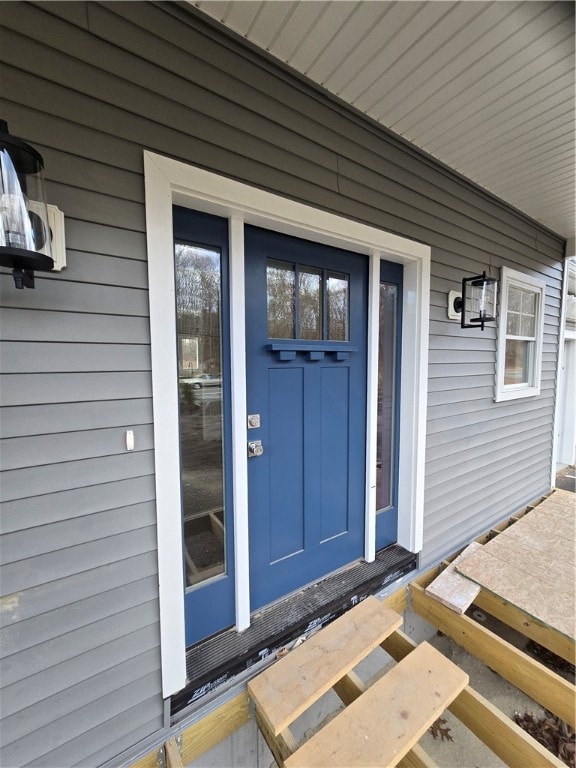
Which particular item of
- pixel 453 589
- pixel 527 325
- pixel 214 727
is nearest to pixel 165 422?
pixel 214 727

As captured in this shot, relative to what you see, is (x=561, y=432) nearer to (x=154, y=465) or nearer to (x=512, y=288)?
(x=512, y=288)

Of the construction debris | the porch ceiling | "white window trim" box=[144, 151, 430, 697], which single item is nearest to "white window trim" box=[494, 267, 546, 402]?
the porch ceiling

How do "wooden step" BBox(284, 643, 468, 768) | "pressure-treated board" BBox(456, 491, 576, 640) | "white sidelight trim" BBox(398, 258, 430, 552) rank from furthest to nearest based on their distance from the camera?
"white sidelight trim" BBox(398, 258, 430, 552) < "pressure-treated board" BBox(456, 491, 576, 640) < "wooden step" BBox(284, 643, 468, 768)

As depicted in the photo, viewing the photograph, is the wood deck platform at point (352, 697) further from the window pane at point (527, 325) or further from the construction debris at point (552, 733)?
the window pane at point (527, 325)

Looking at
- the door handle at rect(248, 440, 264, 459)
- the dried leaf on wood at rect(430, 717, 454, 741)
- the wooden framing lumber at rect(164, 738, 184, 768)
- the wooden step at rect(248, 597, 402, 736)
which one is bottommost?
the dried leaf on wood at rect(430, 717, 454, 741)

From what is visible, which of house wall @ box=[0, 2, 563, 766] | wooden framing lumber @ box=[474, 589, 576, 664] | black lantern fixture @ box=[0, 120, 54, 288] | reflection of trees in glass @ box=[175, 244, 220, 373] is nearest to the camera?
black lantern fixture @ box=[0, 120, 54, 288]

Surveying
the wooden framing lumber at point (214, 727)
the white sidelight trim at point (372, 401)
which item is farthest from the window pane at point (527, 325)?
Answer: the wooden framing lumber at point (214, 727)

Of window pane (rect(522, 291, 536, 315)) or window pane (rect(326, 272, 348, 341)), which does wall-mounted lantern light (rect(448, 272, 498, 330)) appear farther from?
window pane (rect(522, 291, 536, 315))

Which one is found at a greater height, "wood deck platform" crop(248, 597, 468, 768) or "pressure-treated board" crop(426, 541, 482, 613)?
"wood deck platform" crop(248, 597, 468, 768)

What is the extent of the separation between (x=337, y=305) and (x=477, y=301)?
1.18m

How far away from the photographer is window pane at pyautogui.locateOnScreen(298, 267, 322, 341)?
65.3 inches

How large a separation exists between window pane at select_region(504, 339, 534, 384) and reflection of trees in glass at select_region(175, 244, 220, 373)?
2712 millimetres

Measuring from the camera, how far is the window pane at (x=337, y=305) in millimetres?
1771

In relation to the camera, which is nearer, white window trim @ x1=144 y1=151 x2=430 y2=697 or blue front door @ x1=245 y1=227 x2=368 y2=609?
white window trim @ x1=144 y1=151 x2=430 y2=697
